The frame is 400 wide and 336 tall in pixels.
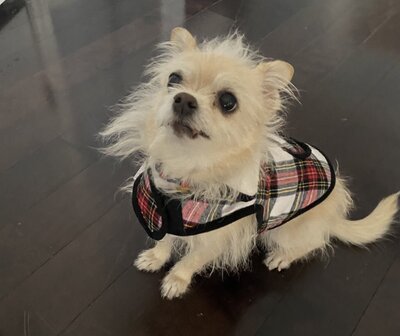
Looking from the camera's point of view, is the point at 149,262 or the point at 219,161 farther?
the point at 149,262

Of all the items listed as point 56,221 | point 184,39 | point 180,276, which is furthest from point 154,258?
point 184,39

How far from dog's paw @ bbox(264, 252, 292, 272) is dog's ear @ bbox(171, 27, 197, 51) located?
75 centimetres

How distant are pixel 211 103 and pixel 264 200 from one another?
0.32 meters

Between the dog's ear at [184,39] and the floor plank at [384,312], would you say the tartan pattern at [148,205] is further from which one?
the floor plank at [384,312]

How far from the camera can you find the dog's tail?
1.38 meters

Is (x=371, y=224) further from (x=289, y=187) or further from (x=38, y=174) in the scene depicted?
(x=38, y=174)

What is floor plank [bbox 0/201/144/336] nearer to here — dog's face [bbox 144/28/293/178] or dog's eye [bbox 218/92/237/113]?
dog's face [bbox 144/28/293/178]

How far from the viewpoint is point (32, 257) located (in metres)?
1.39

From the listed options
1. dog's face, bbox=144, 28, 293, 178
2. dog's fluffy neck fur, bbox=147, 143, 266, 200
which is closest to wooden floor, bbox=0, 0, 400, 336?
dog's fluffy neck fur, bbox=147, 143, 266, 200

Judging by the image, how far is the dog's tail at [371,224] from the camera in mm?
1376

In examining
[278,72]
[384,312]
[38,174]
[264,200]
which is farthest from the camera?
[38,174]

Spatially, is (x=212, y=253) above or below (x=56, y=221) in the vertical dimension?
above

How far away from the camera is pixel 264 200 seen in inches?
43.3

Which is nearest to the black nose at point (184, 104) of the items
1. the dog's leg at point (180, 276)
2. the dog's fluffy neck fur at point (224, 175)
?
the dog's fluffy neck fur at point (224, 175)
